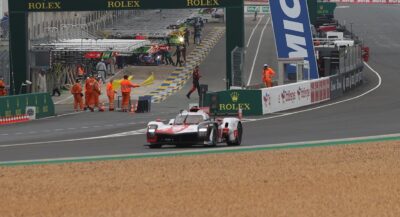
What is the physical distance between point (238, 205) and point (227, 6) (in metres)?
27.9

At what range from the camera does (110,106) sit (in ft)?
143

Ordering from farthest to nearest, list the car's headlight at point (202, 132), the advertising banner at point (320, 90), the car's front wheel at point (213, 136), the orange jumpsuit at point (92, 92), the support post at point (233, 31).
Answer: the support post at point (233, 31), the advertising banner at point (320, 90), the orange jumpsuit at point (92, 92), the car's front wheel at point (213, 136), the car's headlight at point (202, 132)

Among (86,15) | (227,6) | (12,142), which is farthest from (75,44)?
(86,15)

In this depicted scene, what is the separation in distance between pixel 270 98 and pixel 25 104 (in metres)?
8.39

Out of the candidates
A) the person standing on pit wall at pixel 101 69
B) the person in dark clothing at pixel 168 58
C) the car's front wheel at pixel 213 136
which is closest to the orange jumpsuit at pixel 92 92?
the person standing on pit wall at pixel 101 69

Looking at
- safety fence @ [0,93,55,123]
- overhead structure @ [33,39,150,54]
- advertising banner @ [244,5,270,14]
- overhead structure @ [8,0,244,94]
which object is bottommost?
safety fence @ [0,93,55,123]

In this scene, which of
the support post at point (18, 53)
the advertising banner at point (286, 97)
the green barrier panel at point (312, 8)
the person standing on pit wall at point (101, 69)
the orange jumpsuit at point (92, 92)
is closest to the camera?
the advertising banner at point (286, 97)

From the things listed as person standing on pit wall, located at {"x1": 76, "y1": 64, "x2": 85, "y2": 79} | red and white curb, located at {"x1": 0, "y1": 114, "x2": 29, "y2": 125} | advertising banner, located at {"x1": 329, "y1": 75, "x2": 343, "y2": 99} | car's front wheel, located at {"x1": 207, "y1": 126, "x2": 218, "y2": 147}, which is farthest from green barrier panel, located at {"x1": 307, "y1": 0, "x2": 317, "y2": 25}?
car's front wheel, located at {"x1": 207, "y1": 126, "x2": 218, "y2": 147}

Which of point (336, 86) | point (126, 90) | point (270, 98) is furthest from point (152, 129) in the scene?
point (336, 86)

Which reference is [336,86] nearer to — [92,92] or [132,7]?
[132,7]

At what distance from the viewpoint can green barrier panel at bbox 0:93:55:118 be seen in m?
39.2

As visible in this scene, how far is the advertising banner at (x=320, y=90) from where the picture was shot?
44438mm

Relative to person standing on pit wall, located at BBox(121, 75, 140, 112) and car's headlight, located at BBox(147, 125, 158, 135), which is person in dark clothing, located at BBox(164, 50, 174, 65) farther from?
car's headlight, located at BBox(147, 125, 158, 135)

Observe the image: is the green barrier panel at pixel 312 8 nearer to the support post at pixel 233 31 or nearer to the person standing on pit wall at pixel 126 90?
the support post at pixel 233 31
